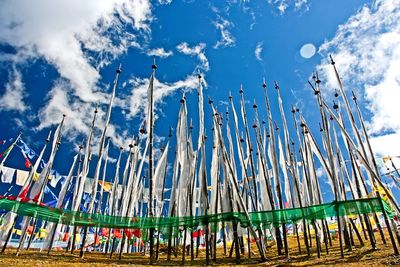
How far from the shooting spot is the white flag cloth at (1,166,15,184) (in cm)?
2617

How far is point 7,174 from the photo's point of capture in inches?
1043

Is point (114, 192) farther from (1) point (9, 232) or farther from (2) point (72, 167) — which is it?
(1) point (9, 232)

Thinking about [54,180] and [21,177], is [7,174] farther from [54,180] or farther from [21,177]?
[54,180]

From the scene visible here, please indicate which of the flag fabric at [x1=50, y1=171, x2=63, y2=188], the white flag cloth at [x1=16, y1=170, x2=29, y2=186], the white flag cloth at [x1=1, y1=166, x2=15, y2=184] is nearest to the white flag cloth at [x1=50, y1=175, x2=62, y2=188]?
the flag fabric at [x1=50, y1=171, x2=63, y2=188]

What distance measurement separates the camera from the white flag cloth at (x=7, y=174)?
85.9ft

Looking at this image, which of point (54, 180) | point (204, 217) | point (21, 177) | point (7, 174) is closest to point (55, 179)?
point (54, 180)

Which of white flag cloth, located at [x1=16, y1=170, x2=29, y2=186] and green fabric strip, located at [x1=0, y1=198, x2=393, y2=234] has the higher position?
white flag cloth, located at [x1=16, y1=170, x2=29, y2=186]

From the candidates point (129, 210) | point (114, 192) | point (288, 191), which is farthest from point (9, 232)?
point (288, 191)

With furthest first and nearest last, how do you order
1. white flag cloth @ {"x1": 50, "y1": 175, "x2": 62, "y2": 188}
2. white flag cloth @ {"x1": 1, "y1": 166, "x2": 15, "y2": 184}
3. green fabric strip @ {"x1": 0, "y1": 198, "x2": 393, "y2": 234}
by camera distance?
white flag cloth @ {"x1": 50, "y1": 175, "x2": 62, "y2": 188} < white flag cloth @ {"x1": 1, "y1": 166, "x2": 15, "y2": 184} < green fabric strip @ {"x1": 0, "y1": 198, "x2": 393, "y2": 234}

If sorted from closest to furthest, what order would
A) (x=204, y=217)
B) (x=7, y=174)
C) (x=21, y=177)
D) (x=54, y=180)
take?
(x=204, y=217)
(x=7, y=174)
(x=21, y=177)
(x=54, y=180)

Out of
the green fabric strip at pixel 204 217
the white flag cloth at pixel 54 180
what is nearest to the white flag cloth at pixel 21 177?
the white flag cloth at pixel 54 180

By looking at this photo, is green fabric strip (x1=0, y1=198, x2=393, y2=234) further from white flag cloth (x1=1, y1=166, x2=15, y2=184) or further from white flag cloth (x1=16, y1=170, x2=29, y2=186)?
white flag cloth (x1=1, y1=166, x2=15, y2=184)

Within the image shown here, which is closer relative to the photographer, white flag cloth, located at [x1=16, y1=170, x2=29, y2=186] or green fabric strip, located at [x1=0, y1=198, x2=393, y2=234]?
green fabric strip, located at [x1=0, y1=198, x2=393, y2=234]

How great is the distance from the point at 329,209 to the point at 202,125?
8109mm
